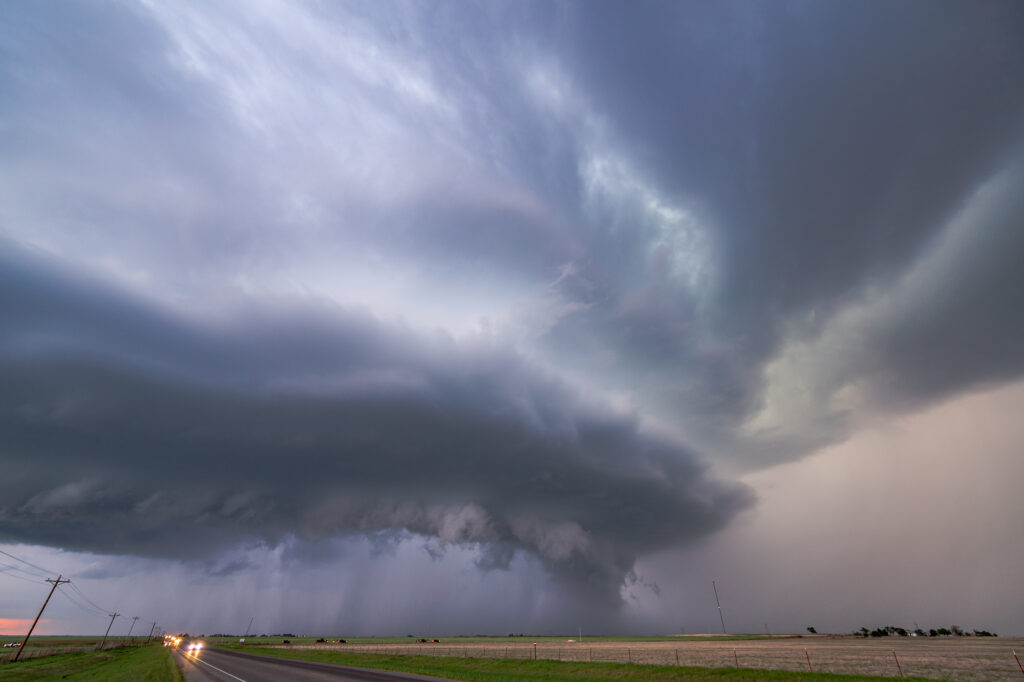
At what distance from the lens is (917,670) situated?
56.4m

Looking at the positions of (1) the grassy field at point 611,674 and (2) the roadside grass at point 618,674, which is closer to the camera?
(2) the roadside grass at point 618,674

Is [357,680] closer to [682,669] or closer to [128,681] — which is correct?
[128,681]

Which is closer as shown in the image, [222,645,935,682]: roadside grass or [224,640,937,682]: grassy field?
[222,645,935,682]: roadside grass

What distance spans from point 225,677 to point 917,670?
8095 cm

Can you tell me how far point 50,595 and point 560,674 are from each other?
417ft

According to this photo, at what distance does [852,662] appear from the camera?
6669 centimetres

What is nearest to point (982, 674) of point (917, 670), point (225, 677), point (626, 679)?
point (917, 670)

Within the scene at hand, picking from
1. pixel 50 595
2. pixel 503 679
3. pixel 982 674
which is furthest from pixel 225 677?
pixel 50 595

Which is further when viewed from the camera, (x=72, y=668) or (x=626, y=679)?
(x=72, y=668)

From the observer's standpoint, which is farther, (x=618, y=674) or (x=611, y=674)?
(x=611, y=674)

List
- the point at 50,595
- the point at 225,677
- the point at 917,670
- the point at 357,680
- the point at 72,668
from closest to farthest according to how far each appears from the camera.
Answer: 1. the point at 357,680
2. the point at 225,677
3. the point at 917,670
4. the point at 72,668
5. the point at 50,595

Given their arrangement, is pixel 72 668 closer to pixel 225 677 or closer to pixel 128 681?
pixel 128 681

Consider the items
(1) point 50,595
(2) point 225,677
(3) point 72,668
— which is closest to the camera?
(2) point 225,677

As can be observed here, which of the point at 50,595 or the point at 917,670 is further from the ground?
the point at 50,595
